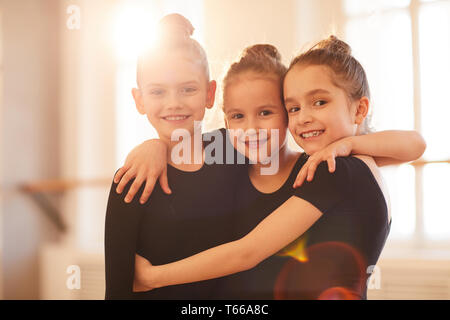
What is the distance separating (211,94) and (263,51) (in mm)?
134

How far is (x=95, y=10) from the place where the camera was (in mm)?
1111

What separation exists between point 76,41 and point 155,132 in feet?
1.49

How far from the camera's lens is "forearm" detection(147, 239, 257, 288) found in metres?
0.85

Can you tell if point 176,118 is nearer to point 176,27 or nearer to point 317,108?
point 176,27

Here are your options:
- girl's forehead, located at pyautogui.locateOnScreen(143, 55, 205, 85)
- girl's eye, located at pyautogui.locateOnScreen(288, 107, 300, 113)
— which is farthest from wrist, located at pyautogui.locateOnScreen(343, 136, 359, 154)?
girl's forehead, located at pyautogui.locateOnScreen(143, 55, 205, 85)

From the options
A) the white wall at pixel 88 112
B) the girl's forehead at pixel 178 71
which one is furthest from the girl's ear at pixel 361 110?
the white wall at pixel 88 112

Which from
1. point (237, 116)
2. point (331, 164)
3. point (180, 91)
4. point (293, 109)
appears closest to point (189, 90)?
point (180, 91)

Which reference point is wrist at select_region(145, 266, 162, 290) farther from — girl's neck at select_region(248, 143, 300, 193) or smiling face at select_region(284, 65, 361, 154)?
smiling face at select_region(284, 65, 361, 154)

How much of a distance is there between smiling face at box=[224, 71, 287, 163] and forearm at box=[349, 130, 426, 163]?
0.47ft

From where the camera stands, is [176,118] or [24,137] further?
[24,137]

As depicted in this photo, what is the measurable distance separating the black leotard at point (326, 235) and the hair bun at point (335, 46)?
0.20m

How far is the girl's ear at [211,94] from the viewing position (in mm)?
902

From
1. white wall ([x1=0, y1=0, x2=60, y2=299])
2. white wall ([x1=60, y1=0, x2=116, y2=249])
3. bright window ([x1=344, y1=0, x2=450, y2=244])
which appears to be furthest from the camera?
white wall ([x1=0, y1=0, x2=60, y2=299])

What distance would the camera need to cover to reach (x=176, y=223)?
2.98 feet
